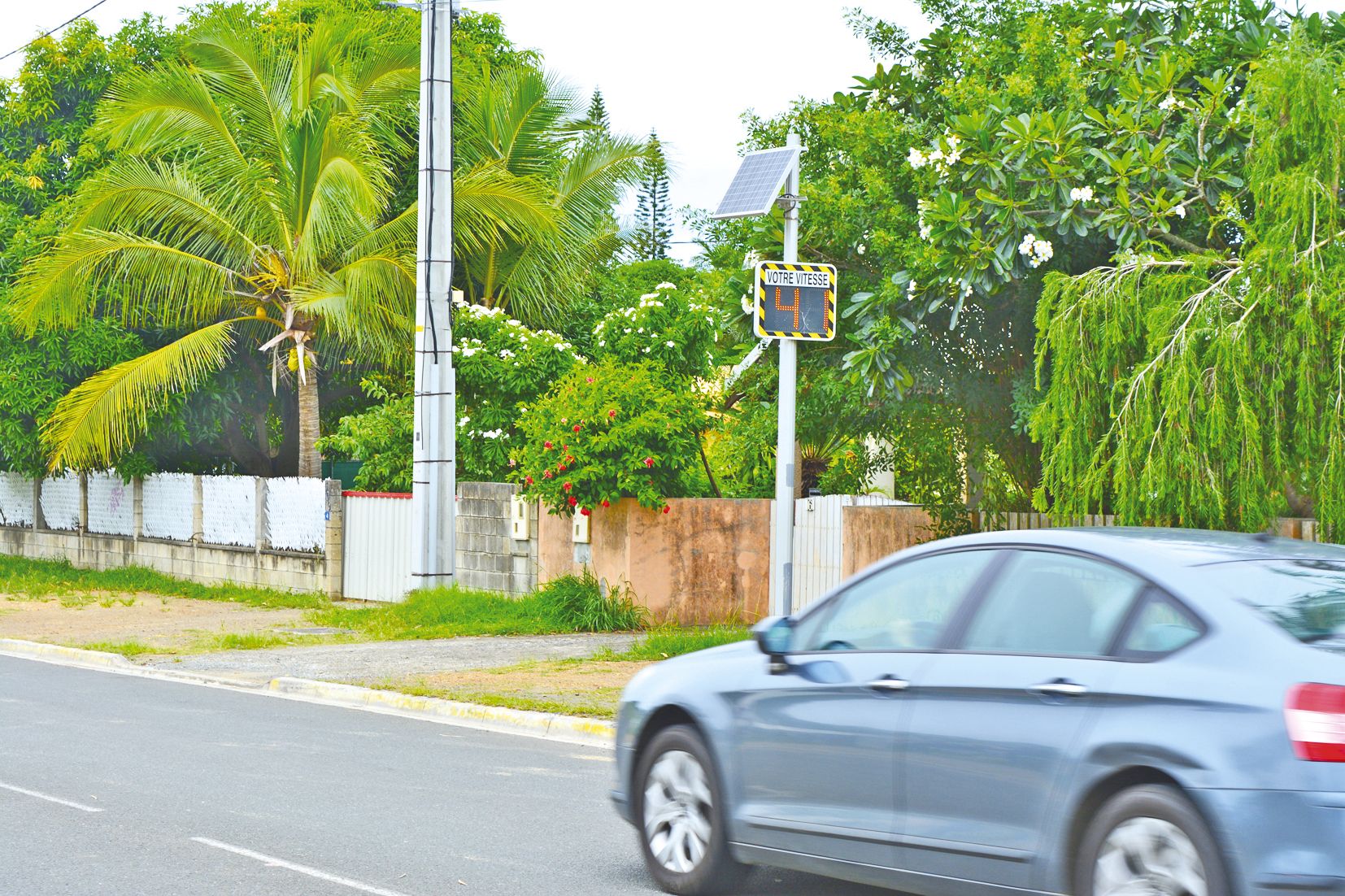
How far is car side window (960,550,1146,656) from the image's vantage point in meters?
5.41

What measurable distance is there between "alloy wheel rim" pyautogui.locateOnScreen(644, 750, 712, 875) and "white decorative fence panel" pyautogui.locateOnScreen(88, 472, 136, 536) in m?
22.5

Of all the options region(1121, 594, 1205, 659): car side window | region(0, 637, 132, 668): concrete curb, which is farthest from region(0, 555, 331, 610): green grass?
region(1121, 594, 1205, 659): car side window

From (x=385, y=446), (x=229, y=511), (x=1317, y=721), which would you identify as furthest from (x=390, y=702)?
(x=229, y=511)

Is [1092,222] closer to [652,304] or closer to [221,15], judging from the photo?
[652,304]

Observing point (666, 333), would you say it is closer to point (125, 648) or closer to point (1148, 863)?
point (125, 648)

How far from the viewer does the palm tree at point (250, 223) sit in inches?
888

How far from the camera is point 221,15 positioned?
2577 centimetres

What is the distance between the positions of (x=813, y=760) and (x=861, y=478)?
48.7 feet

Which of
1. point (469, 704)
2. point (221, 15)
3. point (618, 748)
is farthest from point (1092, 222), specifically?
point (221, 15)

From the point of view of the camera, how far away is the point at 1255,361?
11883 mm

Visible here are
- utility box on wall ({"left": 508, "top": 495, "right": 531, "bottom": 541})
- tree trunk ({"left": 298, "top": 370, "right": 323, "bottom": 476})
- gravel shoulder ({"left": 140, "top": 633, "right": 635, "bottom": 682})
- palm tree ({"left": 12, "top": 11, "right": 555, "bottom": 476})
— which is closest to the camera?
gravel shoulder ({"left": 140, "top": 633, "right": 635, "bottom": 682})

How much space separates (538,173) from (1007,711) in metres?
21.5

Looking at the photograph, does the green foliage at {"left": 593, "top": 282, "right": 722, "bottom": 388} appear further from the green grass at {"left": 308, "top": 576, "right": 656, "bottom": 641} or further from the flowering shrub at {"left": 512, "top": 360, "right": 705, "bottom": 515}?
the green grass at {"left": 308, "top": 576, "right": 656, "bottom": 641}

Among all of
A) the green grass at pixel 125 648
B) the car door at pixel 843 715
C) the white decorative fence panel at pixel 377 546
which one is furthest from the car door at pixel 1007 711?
the white decorative fence panel at pixel 377 546
